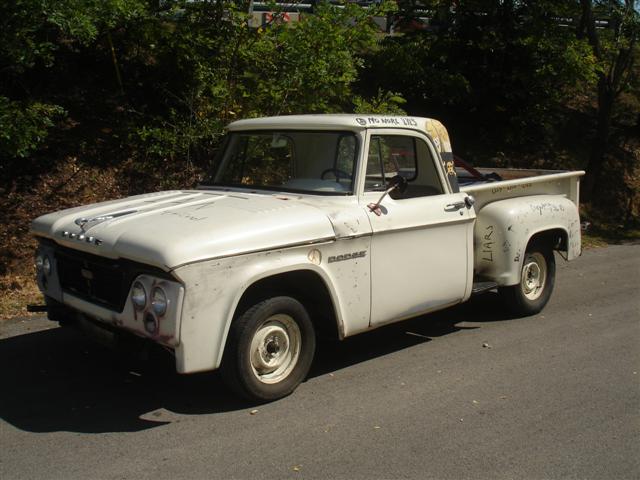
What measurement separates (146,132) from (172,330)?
17.3 feet

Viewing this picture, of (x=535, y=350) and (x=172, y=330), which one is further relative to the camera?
(x=535, y=350)

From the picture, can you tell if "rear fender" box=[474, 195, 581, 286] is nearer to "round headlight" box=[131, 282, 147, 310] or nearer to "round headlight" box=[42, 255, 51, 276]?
"round headlight" box=[131, 282, 147, 310]

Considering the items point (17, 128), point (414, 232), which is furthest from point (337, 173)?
point (17, 128)

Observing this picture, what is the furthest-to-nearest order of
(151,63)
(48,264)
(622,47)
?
(622,47)
(151,63)
(48,264)

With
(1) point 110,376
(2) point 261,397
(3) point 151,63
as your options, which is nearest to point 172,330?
(2) point 261,397

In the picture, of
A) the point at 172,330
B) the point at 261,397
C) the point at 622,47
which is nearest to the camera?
the point at 172,330

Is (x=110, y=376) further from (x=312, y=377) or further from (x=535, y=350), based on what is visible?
(x=535, y=350)

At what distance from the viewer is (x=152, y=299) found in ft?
13.6

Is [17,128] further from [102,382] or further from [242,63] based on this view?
[242,63]

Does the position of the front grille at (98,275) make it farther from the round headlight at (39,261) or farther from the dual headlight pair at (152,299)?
the round headlight at (39,261)

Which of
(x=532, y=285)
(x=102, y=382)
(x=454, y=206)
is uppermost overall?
(x=454, y=206)

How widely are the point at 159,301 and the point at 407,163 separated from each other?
8.94 feet

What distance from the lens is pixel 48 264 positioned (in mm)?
5066

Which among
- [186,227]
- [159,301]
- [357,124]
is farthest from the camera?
[357,124]
